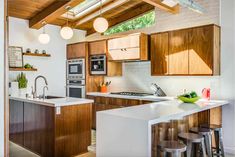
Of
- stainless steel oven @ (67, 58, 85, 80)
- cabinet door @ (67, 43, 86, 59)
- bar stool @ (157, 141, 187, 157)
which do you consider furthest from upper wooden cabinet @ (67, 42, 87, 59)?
bar stool @ (157, 141, 187, 157)

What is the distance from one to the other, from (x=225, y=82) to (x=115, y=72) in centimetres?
259

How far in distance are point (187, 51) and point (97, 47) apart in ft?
7.73

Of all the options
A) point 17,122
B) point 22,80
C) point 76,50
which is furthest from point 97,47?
point 17,122

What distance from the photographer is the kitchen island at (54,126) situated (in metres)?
3.38

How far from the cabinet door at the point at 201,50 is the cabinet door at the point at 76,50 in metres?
2.80

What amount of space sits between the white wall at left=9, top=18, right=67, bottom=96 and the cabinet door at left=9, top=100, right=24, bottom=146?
103cm

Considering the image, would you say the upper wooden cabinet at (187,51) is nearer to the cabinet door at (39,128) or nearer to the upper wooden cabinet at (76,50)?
the upper wooden cabinet at (76,50)

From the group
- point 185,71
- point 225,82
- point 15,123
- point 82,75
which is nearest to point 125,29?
point 82,75

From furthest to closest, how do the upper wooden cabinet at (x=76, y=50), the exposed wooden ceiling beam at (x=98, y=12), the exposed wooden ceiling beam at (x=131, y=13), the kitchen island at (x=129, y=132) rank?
the upper wooden cabinet at (x=76, y=50)
the exposed wooden ceiling beam at (x=131, y=13)
the exposed wooden ceiling beam at (x=98, y=12)
the kitchen island at (x=129, y=132)

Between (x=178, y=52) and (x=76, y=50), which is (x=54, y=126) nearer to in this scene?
(x=178, y=52)


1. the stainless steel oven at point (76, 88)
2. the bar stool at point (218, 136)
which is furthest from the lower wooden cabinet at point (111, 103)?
the bar stool at point (218, 136)

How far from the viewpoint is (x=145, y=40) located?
4.77m

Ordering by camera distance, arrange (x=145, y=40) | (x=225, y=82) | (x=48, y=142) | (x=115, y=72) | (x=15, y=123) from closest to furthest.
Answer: (x=48, y=142) → (x=225, y=82) → (x=15, y=123) → (x=145, y=40) → (x=115, y=72)

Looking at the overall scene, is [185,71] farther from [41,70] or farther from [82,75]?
[41,70]
